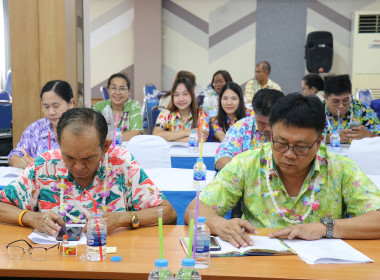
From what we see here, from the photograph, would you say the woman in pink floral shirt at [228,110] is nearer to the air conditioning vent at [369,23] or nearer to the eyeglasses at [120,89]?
the eyeglasses at [120,89]

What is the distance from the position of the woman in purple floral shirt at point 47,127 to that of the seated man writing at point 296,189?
6.21ft

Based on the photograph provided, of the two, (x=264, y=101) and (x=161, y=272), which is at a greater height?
(x=264, y=101)

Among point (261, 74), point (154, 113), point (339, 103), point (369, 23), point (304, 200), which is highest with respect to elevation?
point (369, 23)

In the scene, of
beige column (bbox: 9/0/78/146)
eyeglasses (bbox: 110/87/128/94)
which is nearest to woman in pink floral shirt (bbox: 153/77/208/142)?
eyeglasses (bbox: 110/87/128/94)

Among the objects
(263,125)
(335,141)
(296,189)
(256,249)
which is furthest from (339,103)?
(256,249)

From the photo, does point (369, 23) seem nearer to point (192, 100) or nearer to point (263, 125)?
point (192, 100)

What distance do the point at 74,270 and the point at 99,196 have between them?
24.7 inches

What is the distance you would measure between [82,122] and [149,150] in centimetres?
182

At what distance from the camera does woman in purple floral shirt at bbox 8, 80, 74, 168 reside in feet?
12.8

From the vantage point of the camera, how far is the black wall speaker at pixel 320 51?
1034 centimetres

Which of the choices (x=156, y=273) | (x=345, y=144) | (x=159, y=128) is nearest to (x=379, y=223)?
(x=156, y=273)

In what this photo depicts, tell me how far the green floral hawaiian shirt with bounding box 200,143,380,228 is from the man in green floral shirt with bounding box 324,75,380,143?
274 cm

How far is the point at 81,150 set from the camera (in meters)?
2.19

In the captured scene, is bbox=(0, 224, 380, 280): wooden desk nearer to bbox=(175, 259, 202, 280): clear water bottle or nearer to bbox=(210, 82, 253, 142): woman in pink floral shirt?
bbox=(175, 259, 202, 280): clear water bottle
